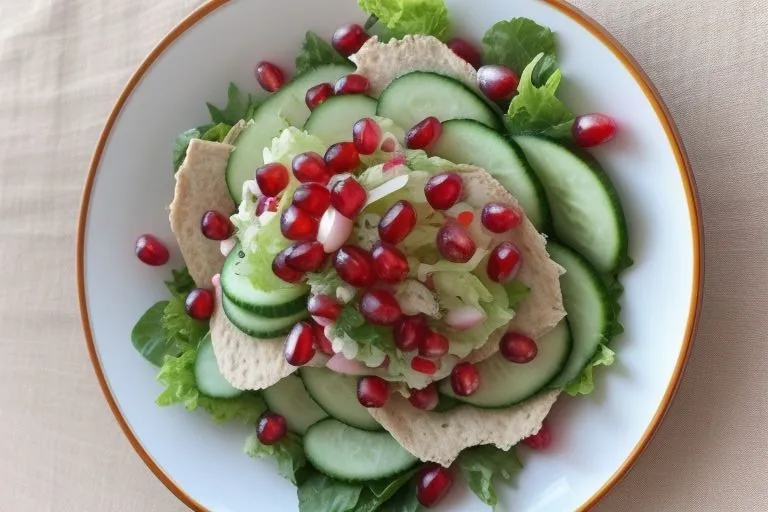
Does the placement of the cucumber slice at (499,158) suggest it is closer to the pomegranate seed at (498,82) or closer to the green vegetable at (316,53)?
the pomegranate seed at (498,82)

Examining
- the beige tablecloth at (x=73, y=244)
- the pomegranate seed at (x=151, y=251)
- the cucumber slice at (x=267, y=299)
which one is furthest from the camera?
the pomegranate seed at (x=151, y=251)

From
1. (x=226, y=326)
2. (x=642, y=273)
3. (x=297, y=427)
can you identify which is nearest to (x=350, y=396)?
(x=297, y=427)

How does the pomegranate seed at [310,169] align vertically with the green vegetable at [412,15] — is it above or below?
below

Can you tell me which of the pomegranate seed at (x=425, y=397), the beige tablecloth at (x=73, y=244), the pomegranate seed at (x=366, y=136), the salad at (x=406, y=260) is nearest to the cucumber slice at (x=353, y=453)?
the salad at (x=406, y=260)

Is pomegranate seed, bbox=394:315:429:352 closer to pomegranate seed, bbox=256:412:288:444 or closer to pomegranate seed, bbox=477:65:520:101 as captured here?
pomegranate seed, bbox=256:412:288:444

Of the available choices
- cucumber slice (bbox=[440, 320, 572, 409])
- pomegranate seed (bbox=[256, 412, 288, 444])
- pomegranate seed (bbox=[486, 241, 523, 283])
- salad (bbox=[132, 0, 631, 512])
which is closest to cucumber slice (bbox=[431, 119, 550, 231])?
salad (bbox=[132, 0, 631, 512])

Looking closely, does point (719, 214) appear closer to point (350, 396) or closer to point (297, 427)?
point (350, 396)

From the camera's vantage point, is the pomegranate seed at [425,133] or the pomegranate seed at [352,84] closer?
the pomegranate seed at [425,133]
